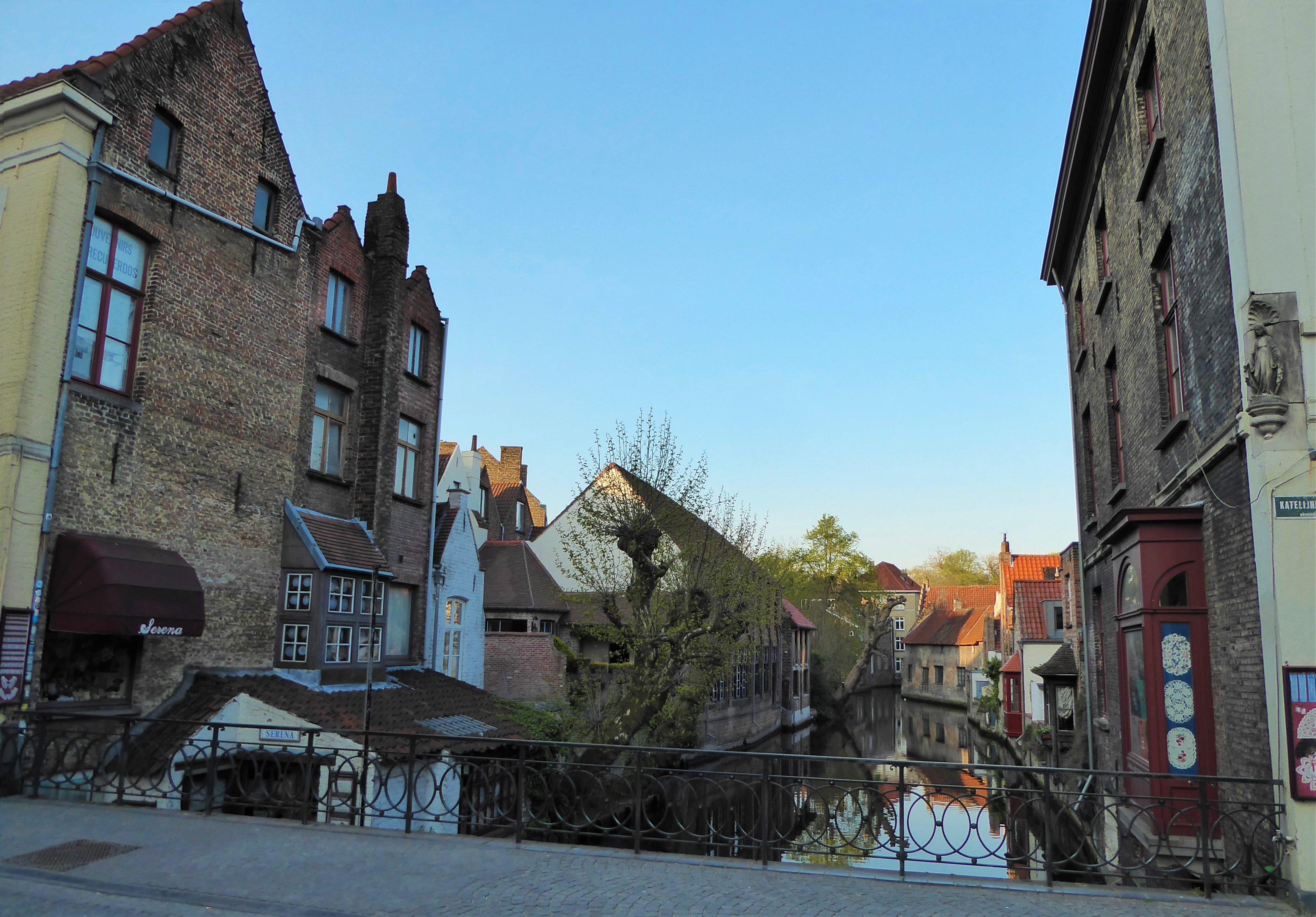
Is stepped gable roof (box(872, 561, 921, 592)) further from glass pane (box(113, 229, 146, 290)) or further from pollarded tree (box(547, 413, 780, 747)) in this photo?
glass pane (box(113, 229, 146, 290))

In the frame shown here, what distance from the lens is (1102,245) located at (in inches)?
641

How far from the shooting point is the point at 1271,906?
7258 millimetres

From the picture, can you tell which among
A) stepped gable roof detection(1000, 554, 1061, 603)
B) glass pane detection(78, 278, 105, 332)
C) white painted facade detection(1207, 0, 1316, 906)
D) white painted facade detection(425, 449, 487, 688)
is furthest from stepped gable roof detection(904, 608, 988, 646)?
glass pane detection(78, 278, 105, 332)

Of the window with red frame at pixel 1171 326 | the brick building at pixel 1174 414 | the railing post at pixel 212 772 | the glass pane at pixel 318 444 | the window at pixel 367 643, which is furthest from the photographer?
the glass pane at pixel 318 444

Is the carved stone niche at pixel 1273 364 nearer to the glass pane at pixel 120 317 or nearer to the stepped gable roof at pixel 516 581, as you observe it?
the glass pane at pixel 120 317

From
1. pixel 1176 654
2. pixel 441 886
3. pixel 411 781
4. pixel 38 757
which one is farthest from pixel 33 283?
pixel 1176 654

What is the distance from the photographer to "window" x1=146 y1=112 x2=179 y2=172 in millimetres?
14586

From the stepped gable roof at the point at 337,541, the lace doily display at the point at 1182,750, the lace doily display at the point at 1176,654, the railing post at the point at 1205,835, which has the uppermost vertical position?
the stepped gable roof at the point at 337,541

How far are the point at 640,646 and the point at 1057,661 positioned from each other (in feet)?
44.5

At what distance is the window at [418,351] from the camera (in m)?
22.0

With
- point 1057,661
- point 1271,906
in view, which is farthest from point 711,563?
point 1271,906

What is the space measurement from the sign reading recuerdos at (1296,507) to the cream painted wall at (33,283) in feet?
46.0

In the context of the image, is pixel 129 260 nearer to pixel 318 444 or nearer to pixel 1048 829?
pixel 318 444

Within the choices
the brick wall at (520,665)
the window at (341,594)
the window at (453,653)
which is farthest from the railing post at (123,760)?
the brick wall at (520,665)
